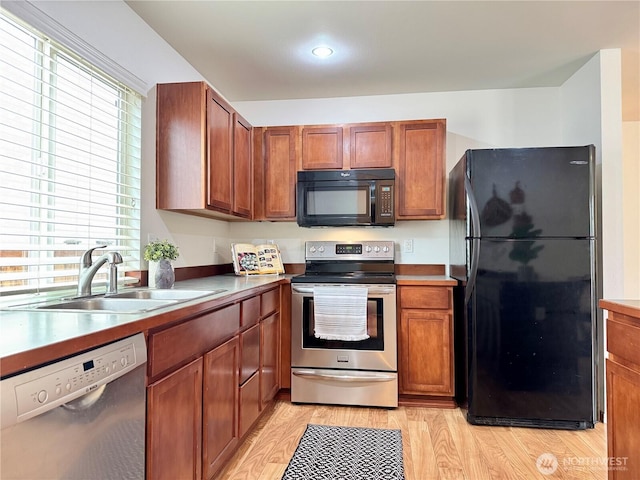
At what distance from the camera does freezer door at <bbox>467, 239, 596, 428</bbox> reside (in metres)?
2.39

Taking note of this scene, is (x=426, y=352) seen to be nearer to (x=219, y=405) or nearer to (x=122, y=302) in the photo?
(x=219, y=405)

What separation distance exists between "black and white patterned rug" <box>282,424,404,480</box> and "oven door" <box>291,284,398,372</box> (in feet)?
1.47

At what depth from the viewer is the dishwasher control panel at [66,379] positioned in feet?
2.51

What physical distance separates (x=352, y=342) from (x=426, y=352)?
1.71 ft

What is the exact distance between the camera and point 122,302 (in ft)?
5.49

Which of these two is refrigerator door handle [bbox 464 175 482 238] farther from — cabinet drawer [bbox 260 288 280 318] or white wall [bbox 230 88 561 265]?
cabinet drawer [bbox 260 288 280 318]

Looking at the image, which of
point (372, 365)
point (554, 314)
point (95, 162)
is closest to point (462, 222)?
point (554, 314)

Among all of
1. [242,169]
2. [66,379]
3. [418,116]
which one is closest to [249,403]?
[66,379]

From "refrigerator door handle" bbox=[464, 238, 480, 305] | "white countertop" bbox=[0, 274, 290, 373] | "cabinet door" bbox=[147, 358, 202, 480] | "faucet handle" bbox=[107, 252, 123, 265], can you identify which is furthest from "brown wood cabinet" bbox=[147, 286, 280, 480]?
"refrigerator door handle" bbox=[464, 238, 480, 305]

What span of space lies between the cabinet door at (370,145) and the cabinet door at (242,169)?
0.82 meters

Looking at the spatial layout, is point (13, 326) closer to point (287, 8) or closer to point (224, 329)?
point (224, 329)

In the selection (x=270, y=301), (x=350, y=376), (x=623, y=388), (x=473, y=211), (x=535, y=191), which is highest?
(x=535, y=191)

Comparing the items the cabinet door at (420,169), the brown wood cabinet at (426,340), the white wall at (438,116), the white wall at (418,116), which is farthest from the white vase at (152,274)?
the cabinet door at (420,169)

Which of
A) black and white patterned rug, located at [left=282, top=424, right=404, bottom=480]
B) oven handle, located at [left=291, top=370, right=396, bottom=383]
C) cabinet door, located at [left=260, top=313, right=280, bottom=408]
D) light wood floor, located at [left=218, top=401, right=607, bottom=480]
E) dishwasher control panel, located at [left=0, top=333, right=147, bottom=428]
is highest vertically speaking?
dishwasher control panel, located at [left=0, top=333, right=147, bottom=428]
